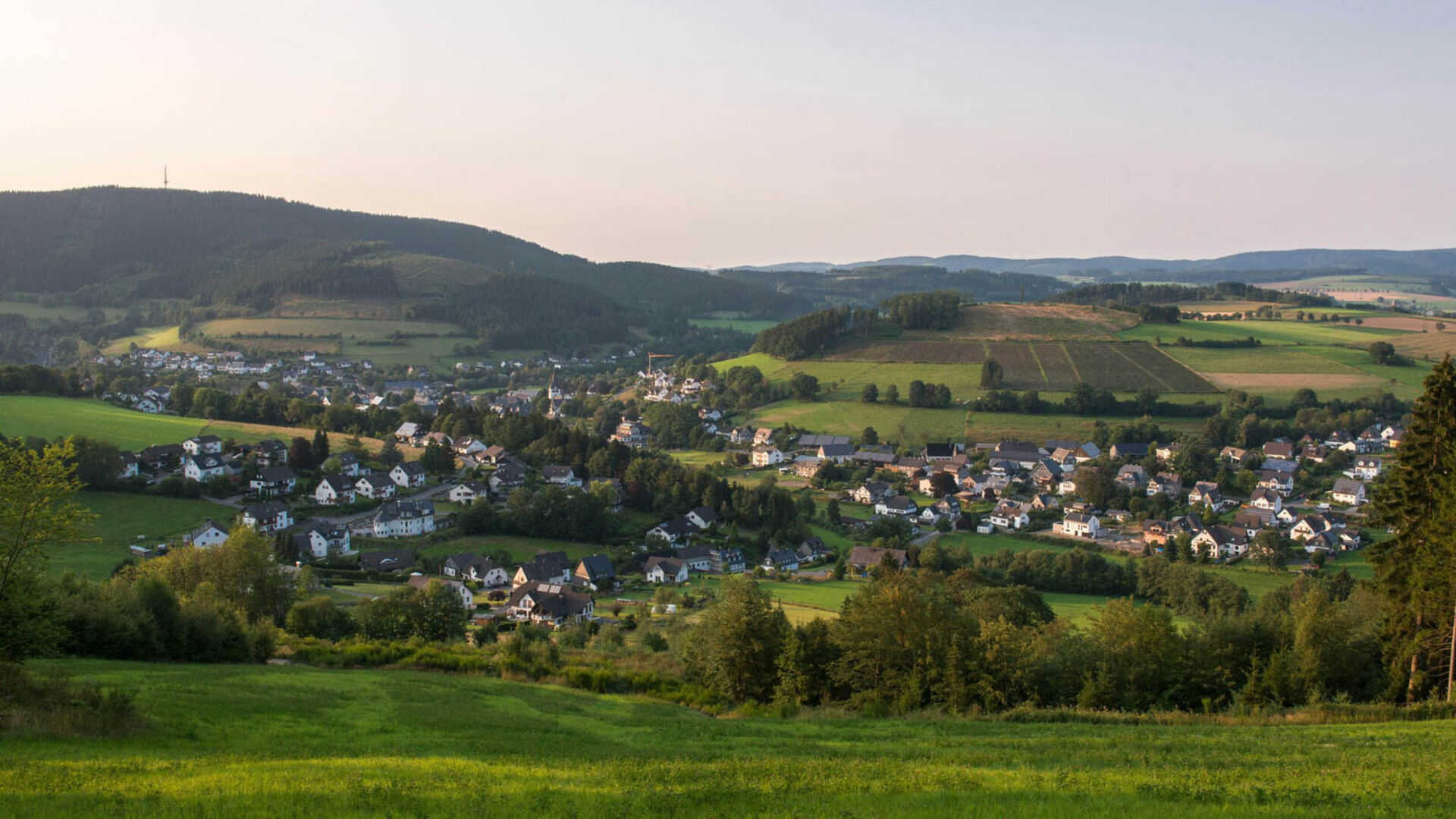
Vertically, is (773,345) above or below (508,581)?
above

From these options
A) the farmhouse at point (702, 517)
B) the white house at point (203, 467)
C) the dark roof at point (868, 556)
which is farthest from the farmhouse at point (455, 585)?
the dark roof at point (868, 556)

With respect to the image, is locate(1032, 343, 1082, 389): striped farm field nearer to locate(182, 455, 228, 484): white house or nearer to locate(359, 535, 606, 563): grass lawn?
locate(359, 535, 606, 563): grass lawn

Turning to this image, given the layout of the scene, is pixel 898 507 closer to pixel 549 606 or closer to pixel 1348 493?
pixel 1348 493

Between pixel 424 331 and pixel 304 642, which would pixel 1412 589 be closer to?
pixel 304 642

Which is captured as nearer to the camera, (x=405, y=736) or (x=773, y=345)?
(x=405, y=736)

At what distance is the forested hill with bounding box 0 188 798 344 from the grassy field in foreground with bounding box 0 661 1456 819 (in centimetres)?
13242

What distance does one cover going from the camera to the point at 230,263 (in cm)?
15712

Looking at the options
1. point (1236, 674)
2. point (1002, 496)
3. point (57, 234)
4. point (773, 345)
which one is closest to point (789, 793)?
point (1236, 674)

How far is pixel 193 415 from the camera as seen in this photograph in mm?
69875

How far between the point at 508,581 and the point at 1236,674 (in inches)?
1289

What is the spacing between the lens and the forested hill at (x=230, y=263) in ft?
Answer: 478

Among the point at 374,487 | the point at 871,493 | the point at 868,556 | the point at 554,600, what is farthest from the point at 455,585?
the point at 871,493

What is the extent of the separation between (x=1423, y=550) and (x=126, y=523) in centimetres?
4919

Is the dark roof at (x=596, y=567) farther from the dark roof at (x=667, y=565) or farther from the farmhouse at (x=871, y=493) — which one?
the farmhouse at (x=871, y=493)
